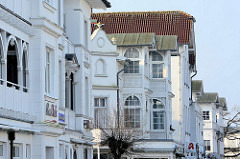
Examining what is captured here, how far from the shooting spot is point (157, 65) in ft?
172

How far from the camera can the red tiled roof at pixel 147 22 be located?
59.0 meters

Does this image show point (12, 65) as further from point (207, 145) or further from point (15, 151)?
point (207, 145)

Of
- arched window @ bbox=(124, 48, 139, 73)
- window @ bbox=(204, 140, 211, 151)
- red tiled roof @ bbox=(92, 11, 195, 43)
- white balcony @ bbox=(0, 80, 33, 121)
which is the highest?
red tiled roof @ bbox=(92, 11, 195, 43)

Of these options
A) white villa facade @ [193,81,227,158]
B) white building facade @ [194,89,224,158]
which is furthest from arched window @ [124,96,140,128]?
white building facade @ [194,89,224,158]

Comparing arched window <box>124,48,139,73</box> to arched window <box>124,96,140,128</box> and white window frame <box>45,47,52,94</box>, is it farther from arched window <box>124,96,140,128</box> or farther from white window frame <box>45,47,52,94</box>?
white window frame <box>45,47,52,94</box>

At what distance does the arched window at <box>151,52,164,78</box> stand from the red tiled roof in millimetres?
6579

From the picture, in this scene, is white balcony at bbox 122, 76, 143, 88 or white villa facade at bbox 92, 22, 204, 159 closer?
white villa facade at bbox 92, 22, 204, 159

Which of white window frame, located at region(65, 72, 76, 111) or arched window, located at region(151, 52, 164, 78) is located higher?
arched window, located at region(151, 52, 164, 78)

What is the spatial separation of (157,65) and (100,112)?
924 centimetres

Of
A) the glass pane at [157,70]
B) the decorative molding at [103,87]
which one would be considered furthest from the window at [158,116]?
the decorative molding at [103,87]

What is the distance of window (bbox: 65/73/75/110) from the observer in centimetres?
3200

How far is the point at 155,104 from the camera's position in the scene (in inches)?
2068

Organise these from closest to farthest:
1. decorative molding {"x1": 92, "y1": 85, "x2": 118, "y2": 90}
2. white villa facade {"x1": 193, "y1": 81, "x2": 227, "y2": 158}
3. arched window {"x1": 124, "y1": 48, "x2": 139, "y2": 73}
Result: decorative molding {"x1": 92, "y1": 85, "x2": 118, "y2": 90}, arched window {"x1": 124, "y1": 48, "x2": 139, "y2": 73}, white villa facade {"x1": 193, "y1": 81, "x2": 227, "y2": 158}

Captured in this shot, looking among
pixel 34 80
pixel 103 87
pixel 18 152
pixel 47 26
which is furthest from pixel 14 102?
A: pixel 103 87
